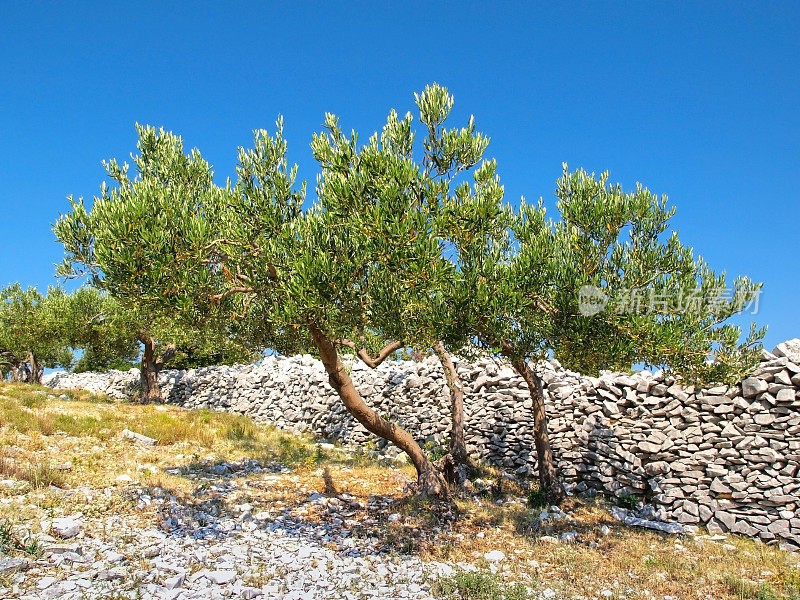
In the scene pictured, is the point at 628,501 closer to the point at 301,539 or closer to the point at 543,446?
the point at 543,446

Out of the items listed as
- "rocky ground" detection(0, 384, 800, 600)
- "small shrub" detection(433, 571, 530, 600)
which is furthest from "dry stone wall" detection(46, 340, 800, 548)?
"small shrub" detection(433, 571, 530, 600)

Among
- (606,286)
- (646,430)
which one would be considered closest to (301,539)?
(606,286)

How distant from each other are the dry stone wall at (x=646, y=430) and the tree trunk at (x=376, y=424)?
12.2ft

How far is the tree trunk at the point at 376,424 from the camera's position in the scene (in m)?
11.5

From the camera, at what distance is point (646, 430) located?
14.0 metres

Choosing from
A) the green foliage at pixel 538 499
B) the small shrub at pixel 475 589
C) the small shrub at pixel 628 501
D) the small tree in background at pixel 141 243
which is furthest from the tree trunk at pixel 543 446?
the small tree in background at pixel 141 243

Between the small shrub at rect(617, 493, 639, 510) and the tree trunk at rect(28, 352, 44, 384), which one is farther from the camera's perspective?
the tree trunk at rect(28, 352, 44, 384)

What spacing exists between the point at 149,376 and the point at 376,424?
22057 millimetres

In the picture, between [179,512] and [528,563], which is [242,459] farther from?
[528,563]

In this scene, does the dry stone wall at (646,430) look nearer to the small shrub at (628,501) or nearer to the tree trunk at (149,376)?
the small shrub at (628,501)

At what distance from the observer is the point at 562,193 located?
36.2 ft

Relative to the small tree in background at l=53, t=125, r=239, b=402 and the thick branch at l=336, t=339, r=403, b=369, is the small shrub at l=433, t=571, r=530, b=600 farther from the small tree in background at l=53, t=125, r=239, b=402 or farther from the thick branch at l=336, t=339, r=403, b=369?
the small tree in background at l=53, t=125, r=239, b=402

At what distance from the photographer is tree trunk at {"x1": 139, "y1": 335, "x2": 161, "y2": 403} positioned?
29.2 metres

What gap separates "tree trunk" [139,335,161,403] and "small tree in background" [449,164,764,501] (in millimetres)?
24379
